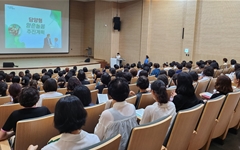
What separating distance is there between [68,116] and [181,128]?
105cm

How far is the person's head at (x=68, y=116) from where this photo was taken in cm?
138

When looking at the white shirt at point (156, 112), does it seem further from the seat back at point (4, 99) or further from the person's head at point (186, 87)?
the seat back at point (4, 99)

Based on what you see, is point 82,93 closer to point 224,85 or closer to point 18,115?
point 18,115

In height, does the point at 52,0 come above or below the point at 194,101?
above

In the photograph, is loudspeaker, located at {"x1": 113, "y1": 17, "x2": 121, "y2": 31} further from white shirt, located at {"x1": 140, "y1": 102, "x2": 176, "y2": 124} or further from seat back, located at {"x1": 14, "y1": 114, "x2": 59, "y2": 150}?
seat back, located at {"x1": 14, "y1": 114, "x2": 59, "y2": 150}

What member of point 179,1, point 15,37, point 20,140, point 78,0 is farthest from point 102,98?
point 78,0

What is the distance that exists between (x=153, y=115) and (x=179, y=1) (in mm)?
9283

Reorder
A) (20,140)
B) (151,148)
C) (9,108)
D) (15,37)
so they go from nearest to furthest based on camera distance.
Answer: (151,148)
(20,140)
(9,108)
(15,37)

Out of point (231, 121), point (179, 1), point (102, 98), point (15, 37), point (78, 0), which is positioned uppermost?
point (78, 0)

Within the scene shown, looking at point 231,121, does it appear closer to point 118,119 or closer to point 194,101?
point 194,101

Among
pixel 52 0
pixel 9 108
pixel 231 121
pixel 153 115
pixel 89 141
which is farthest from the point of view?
pixel 52 0

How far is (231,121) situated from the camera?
301 centimetres

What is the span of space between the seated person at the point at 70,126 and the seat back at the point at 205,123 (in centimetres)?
131

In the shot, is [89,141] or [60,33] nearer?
[89,141]
